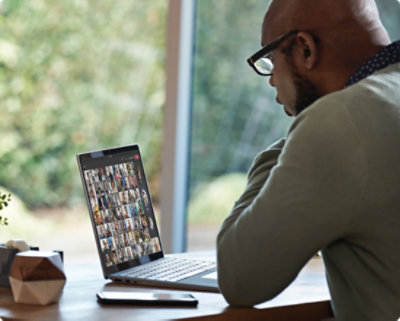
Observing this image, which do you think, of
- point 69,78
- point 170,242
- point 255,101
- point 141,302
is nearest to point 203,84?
point 255,101

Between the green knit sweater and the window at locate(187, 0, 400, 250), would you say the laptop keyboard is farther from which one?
the window at locate(187, 0, 400, 250)

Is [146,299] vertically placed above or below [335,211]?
below

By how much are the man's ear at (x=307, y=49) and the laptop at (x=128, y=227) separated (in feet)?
1.56

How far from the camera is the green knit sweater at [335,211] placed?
1.09 meters

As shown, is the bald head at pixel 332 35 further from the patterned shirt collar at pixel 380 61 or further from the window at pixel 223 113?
the window at pixel 223 113

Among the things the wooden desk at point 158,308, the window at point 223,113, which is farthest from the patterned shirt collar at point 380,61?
the window at point 223,113

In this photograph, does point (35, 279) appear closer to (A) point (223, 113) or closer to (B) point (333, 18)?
(B) point (333, 18)

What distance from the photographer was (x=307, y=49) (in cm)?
130

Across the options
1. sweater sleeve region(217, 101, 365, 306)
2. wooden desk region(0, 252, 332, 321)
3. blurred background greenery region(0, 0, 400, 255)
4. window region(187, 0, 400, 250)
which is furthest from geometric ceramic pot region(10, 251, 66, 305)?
blurred background greenery region(0, 0, 400, 255)

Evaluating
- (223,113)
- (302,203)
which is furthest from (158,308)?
(223,113)

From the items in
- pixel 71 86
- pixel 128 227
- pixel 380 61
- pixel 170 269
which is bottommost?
pixel 170 269

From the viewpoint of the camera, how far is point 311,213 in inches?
42.9

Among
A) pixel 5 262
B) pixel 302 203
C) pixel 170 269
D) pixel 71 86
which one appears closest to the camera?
pixel 302 203

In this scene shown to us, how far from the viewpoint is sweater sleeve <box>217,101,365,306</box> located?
109 cm
